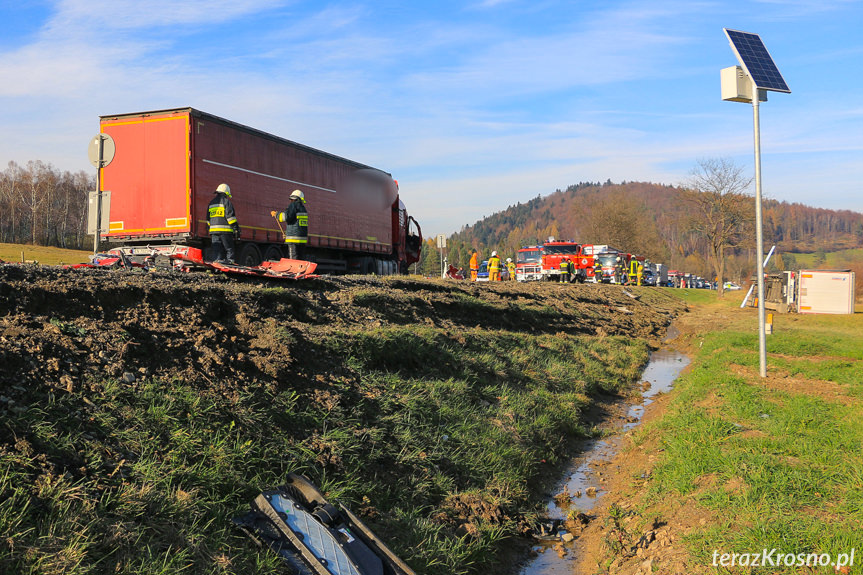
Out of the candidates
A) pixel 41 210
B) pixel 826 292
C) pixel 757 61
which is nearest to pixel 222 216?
pixel 757 61

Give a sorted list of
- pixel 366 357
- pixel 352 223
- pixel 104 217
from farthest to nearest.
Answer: pixel 352 223
pixel 104 217
pixel 366 357

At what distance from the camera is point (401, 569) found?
3.75 m

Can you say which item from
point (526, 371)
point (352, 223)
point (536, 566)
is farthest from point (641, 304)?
point (536, 566)

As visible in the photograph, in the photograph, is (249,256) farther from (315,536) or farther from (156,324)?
(315,536)

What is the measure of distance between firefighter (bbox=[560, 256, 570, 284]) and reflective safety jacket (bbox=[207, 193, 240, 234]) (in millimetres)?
26462

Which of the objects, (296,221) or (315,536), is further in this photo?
(296,221)

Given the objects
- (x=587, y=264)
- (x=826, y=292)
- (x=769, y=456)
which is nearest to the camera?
(x=769, y=456)

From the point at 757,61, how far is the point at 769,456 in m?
6.75

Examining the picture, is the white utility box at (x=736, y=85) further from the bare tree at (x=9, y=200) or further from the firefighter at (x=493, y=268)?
the bare tree at (x=9, y=200)

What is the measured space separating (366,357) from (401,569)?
12.1ft

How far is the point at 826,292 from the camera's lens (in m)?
23.6

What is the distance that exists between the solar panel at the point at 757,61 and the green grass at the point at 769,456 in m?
4.24

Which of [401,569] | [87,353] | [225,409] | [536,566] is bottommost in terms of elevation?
[536,566]

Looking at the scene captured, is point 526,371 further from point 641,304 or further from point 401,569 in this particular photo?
point 641,304
